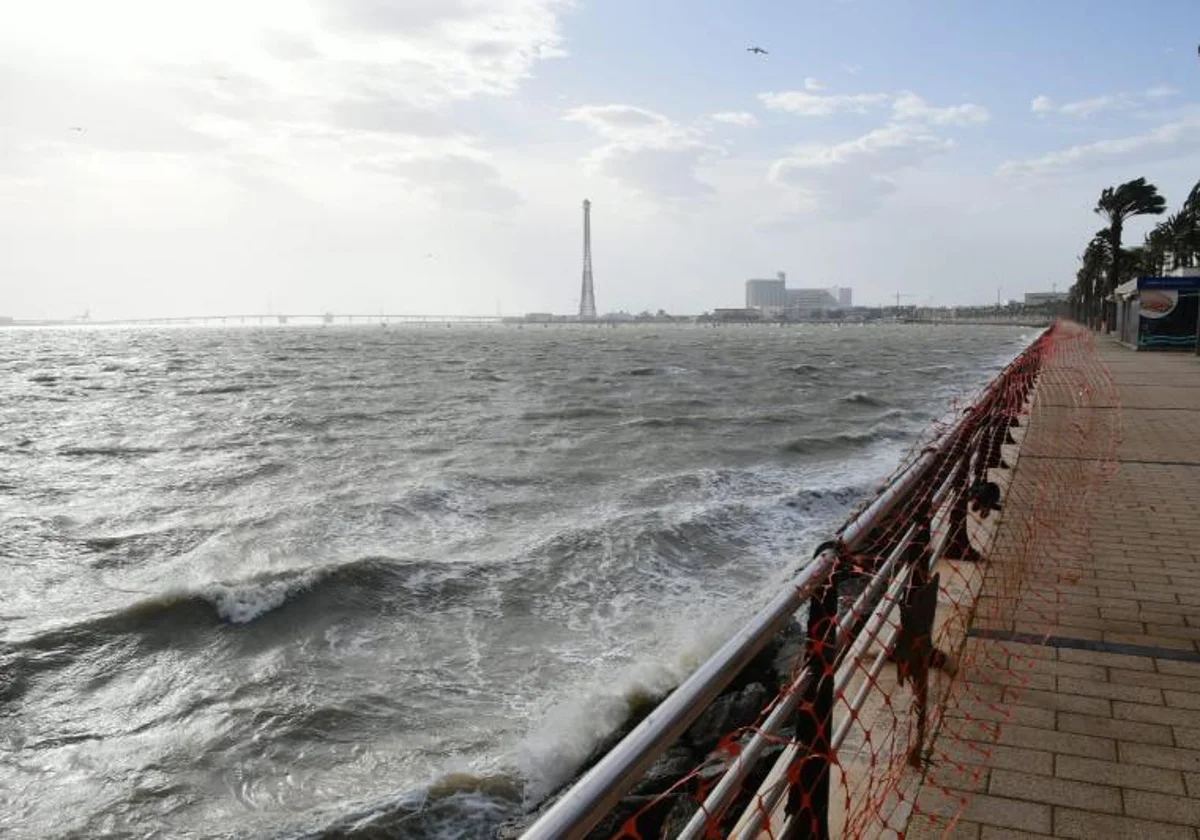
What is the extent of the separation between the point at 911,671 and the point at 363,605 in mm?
6446

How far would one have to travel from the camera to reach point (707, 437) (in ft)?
66.0

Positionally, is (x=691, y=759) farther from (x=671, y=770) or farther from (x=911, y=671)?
(x=911, y=671)

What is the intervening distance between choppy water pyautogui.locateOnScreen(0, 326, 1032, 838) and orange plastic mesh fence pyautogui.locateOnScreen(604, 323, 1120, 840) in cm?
151

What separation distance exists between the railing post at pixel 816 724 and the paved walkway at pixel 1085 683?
0.54 meters

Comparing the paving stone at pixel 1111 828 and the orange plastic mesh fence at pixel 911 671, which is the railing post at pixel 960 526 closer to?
the orange plastic mesh fence at pixel 911 671

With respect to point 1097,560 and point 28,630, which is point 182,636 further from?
point 1097,560

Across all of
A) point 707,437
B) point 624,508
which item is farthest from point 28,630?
point 707,437

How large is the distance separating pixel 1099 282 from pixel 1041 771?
88.2 metres

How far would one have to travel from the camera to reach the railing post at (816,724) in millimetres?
2256

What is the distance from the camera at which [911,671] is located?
3.25 m

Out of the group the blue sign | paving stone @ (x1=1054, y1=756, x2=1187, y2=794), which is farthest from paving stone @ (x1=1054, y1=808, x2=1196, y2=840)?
the blue sign

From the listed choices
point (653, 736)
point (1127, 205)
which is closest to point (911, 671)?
point (653, 736)

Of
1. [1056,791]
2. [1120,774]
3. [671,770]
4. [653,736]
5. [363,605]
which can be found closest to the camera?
[653,736]

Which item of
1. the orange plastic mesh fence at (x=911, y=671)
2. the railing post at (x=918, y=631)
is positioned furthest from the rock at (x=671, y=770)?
the railing post at (x=918, y=631)
